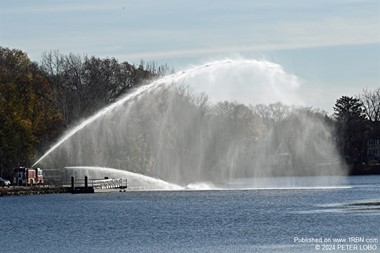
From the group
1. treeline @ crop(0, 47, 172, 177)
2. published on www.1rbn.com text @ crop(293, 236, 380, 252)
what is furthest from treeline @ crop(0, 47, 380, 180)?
published on www.1rbn.com text @ crop(293, 236, 380, 252)

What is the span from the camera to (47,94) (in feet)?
447

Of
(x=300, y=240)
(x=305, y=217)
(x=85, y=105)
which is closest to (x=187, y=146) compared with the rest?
(x=85, y=105)

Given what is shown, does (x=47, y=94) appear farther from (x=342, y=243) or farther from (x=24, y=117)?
(x=342, y=243)

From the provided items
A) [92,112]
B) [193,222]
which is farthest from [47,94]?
[193,222]

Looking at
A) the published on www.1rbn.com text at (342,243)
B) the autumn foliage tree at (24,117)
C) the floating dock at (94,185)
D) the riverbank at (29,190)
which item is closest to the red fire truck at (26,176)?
the riverbank at (29,190)

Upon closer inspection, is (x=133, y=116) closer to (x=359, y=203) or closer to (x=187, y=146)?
(x=187, y=146)

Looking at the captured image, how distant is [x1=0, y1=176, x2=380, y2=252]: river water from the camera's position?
65.8 meters

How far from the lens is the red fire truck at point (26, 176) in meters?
124

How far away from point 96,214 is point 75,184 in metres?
36.3

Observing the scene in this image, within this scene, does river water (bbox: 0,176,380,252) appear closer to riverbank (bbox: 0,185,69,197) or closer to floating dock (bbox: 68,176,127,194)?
floating dock (bbox: 68,176,127,194)

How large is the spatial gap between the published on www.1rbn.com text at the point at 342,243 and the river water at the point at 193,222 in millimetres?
51

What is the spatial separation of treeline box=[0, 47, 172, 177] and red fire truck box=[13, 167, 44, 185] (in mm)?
3250

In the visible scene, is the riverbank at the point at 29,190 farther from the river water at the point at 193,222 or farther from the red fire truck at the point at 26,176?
the river water at the point at 193,222

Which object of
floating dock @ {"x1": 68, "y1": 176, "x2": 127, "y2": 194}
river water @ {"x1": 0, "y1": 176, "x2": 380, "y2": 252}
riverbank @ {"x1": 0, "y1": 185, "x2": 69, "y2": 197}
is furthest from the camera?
floating dock @ {"x1": 68, "y1": 176, "x2": 127, "y2": 194}
